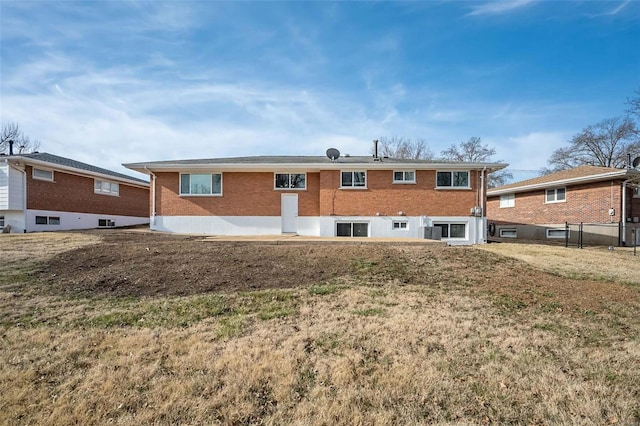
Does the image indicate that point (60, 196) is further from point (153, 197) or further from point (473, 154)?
point (473, 154)

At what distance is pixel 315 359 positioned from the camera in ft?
13.9

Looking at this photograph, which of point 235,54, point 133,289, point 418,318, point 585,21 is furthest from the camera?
point 585,21

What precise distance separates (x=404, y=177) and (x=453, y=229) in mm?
3626

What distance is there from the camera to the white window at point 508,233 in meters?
24.7

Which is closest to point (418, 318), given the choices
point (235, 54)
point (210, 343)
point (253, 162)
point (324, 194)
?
point (210, 343)

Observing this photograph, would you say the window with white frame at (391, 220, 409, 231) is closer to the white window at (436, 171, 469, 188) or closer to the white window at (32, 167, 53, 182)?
the white window at (436, 171, 469, 188)

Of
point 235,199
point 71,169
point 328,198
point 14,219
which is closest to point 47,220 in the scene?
point 14,219

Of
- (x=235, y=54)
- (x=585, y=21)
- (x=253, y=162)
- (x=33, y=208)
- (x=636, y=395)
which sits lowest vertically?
(x=636, y=395)

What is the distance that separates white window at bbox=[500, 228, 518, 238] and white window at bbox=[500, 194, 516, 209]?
2062 millimetres

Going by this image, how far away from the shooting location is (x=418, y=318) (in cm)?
576

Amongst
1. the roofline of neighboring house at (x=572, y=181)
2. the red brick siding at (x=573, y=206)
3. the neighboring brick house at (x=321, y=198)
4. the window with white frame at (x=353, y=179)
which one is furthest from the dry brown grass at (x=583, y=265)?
the red brick siding at (x=573, y=206)

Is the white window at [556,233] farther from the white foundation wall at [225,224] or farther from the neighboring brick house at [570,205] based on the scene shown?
the white foundation wall at [225,224]

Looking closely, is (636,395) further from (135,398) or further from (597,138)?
(597,138)

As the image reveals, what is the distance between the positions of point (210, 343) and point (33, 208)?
19.3 meters
